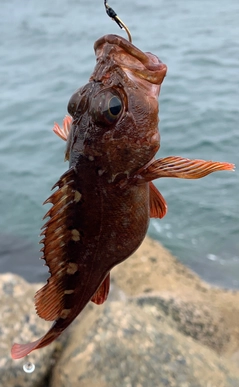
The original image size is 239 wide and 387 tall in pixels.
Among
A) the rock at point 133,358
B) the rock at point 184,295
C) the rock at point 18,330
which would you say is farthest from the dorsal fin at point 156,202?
the rock at point 184,295

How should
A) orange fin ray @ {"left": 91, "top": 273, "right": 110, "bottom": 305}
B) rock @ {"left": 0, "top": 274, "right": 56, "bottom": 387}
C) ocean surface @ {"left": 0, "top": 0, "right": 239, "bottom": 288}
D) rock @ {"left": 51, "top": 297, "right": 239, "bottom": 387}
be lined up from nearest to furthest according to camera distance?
orange fin ray @ {"left": 91, "top": 273, "right": 110, "bottom": 305} → rock @ {"left": 51, "top": 297, "right": 239, "bottom": 387} → rock @ {"left": 0, "top": 274, "right": 56, "bottom": 387} → ocean surface @ {"left": 0, "top": 0, "right": 239, "bottom": 288}

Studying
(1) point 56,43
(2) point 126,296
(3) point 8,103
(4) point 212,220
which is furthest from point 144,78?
(1) point 56,43

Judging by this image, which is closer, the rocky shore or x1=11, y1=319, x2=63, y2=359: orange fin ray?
x1=11, y1=319, x2=63, y2=359: orange fin ray

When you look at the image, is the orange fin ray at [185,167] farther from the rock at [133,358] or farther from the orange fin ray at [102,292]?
the rock at [133,358]

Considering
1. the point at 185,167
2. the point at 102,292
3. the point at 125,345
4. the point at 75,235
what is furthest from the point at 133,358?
the point at 185,167

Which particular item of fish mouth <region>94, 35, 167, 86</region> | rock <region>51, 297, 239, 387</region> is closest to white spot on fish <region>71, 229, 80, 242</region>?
fish mouth <region>94, 35, 167, 86</region>

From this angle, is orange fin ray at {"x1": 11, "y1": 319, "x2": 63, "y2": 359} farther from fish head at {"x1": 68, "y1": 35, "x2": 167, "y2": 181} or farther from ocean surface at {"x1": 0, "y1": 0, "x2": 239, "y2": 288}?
ocean surface at {"x1": 0, "y1": 0, "x2": 239, "y2": 288}

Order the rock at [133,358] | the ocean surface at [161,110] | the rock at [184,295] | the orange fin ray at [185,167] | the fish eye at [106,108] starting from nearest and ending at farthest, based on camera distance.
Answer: the orange fin ray at [185,167]
the fish eye at [106,108]
the rock at [133,358]
the rock at [184,295]
the ocean surface at [161,110]
